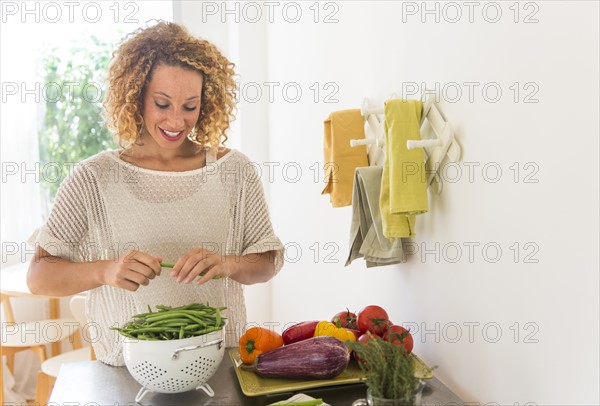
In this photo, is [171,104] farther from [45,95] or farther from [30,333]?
[45,95]

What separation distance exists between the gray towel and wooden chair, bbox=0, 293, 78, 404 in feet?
6.78

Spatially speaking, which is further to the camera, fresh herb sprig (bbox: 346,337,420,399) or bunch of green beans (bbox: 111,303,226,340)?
bunch of green beans (bbox: 111,303,226,340)

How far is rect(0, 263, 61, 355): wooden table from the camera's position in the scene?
9.61ft

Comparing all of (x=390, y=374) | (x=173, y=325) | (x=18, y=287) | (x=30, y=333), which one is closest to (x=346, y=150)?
(x=173, y=325)

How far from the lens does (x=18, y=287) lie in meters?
2.98

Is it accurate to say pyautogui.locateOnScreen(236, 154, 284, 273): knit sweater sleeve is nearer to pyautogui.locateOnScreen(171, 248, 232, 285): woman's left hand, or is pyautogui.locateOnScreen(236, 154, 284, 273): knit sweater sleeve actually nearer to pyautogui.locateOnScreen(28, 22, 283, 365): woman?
pyautogui.locateOnScreen(28, 22, 283, 365): woman

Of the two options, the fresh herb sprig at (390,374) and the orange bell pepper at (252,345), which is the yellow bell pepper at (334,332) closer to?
the orange bell pepper at (252,345)

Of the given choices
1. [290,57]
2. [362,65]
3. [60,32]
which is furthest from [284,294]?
[60,32]

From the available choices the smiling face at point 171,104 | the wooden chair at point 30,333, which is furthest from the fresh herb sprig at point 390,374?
the wooden chair at point 30,333

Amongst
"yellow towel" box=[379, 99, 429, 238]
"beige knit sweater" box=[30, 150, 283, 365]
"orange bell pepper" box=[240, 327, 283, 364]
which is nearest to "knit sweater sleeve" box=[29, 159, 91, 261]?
"beige knit sweater" box=[30, 150, 283, 365]

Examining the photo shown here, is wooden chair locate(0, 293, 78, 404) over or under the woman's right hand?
under

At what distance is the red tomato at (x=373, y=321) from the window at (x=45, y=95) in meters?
2.56

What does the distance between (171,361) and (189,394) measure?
0.13 m

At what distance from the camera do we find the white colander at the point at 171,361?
124 centimetres
